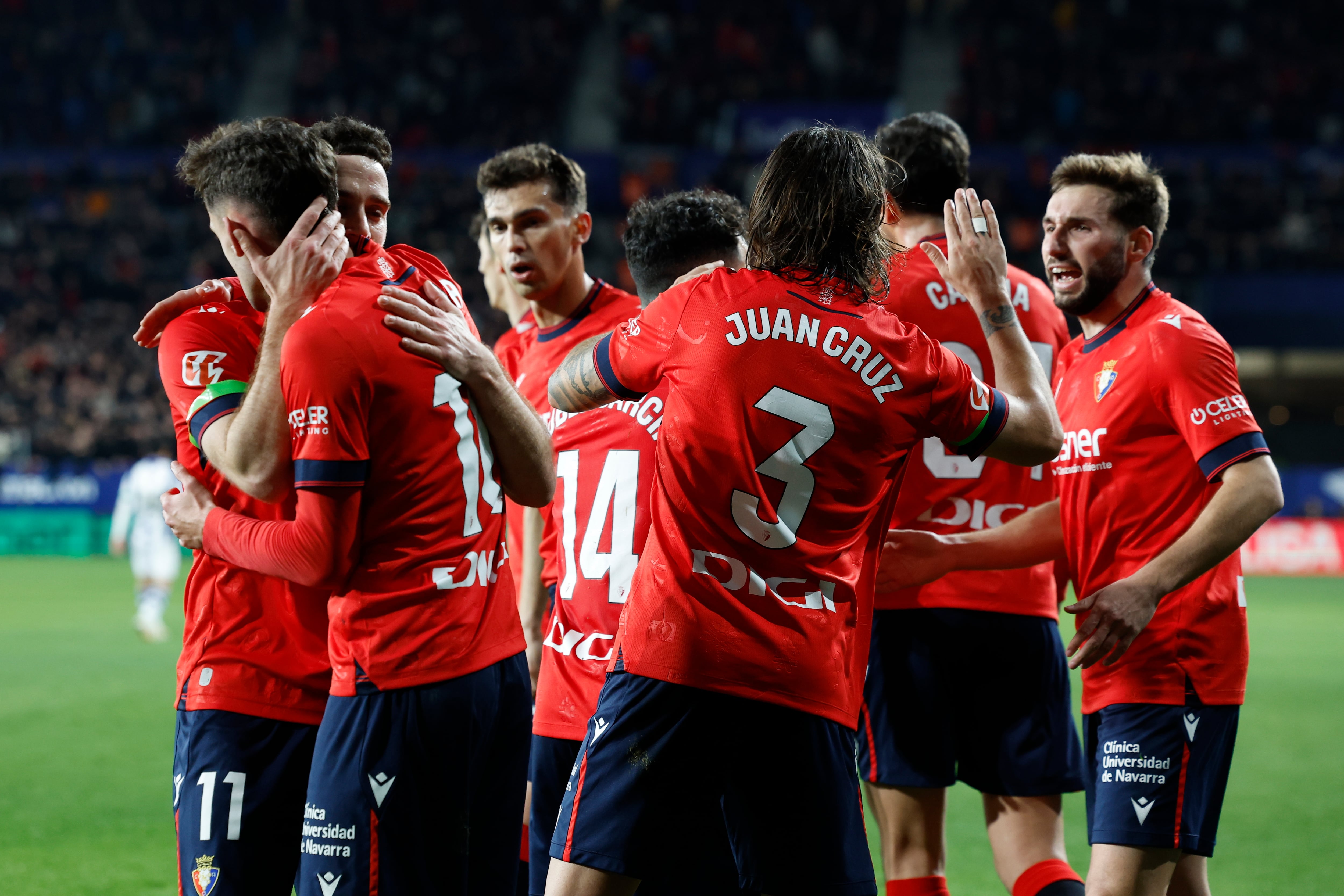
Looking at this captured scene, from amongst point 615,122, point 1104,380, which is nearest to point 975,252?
point 1104,380

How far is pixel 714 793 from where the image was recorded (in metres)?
2.65

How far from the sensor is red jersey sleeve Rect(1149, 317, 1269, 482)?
136 inches

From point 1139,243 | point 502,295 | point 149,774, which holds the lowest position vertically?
point 149,774

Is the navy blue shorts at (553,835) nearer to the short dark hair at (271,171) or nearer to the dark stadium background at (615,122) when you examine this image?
the short dark hair at (271,171)

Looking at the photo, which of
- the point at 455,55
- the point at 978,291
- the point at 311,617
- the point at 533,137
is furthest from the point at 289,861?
the point at 455,55

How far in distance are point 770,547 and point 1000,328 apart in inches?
34.9

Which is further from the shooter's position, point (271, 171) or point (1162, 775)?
point (1162, 775)

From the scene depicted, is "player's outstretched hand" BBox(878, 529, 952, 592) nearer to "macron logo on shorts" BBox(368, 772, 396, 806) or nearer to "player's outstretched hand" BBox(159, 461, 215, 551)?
"macron logo on shorts" BBox(368, 772, 396, 806)

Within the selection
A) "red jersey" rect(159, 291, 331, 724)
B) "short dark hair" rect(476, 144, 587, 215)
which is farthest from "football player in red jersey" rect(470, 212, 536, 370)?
"red jersey" rect(159, 291, 331, 724)

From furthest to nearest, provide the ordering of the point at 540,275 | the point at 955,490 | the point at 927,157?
the point at 540,275 < the point at 927,157 < the point at 955,490

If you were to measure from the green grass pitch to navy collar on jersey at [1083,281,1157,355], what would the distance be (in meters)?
2.83

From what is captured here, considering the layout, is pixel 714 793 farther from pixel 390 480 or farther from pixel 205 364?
pixel 205 364

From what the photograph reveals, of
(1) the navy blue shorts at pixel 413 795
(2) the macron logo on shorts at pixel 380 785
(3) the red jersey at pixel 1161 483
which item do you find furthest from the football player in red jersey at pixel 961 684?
(2) the macron logo on shorts at pixel 380 785

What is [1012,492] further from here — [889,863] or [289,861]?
[289,861]
